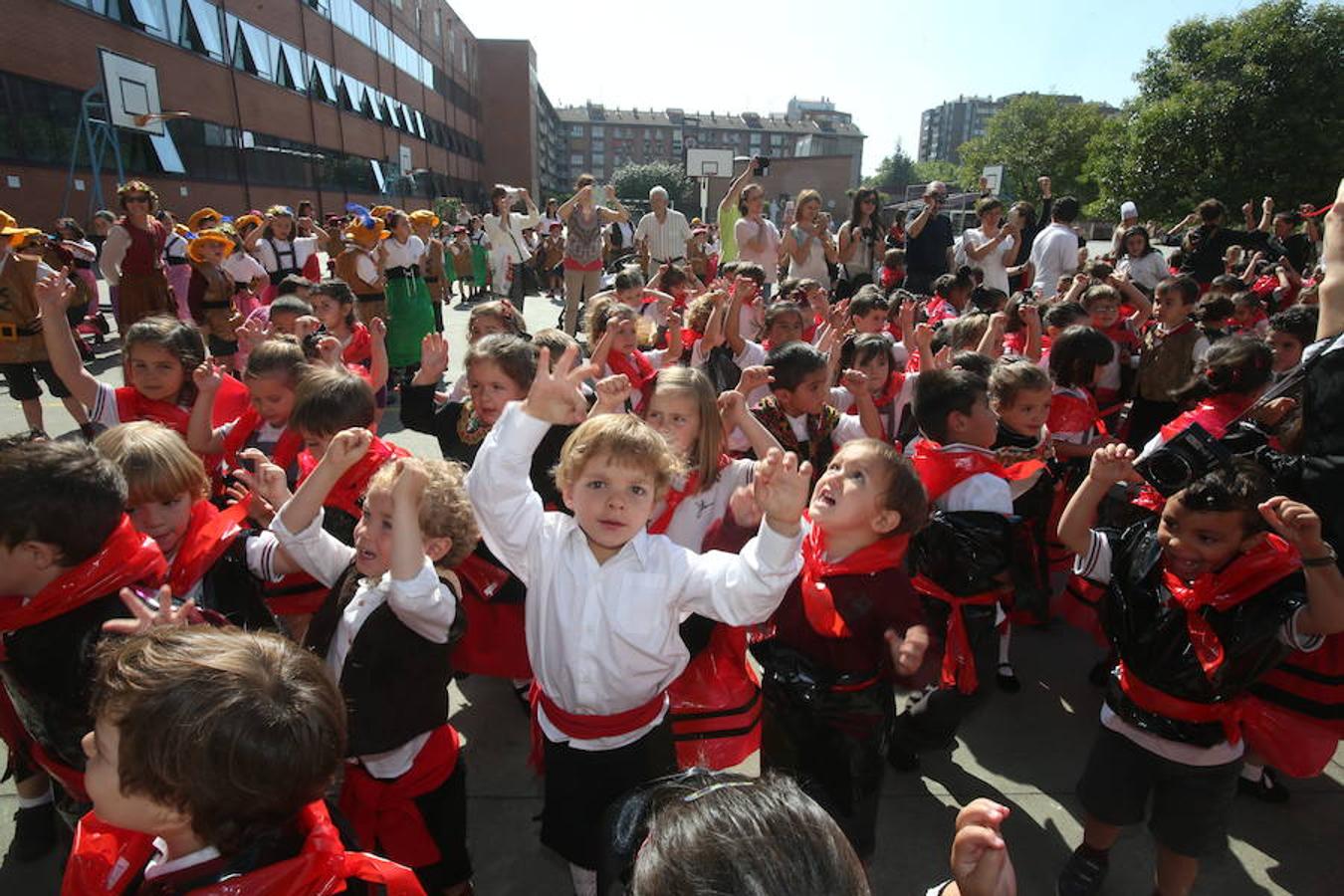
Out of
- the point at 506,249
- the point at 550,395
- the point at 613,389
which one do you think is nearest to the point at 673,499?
the point at 613,389

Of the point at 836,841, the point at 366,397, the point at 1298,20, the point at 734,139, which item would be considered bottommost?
the point at 836,841

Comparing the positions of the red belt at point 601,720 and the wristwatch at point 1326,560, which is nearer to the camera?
the wristwatch at point 1326,560

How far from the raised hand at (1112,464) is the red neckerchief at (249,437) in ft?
9.44

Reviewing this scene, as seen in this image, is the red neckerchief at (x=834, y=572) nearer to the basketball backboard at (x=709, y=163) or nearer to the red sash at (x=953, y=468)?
the red sash at (x=953, y=468)

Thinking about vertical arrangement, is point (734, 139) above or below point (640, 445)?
above

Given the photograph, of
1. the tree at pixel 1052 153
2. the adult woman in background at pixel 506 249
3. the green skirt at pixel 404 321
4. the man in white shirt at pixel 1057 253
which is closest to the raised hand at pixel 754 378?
the man in white shirt at pixel 1057 253

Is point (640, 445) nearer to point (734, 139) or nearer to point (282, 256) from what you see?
point (282, 256)

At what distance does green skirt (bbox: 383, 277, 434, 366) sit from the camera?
7688 mm

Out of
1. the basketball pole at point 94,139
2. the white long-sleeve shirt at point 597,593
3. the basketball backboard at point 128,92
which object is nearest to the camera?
the white long-sleeve shirt at point 597,593

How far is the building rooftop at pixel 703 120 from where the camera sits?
115m

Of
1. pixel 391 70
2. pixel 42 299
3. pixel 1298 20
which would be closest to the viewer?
pixel 42 299

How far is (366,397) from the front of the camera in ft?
9.09

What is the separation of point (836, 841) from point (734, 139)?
13111 centimetres

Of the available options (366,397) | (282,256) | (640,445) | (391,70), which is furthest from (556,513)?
(391,70)
